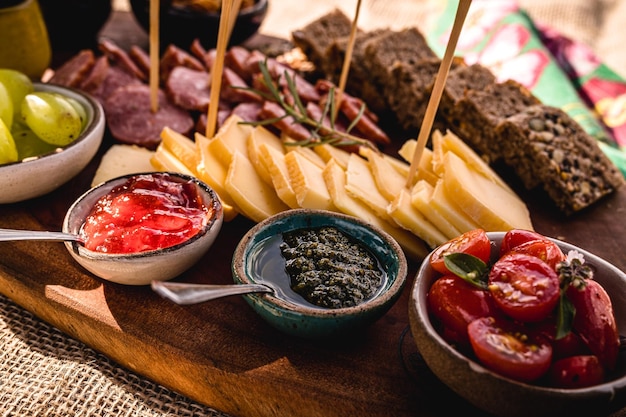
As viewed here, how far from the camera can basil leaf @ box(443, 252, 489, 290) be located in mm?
1595

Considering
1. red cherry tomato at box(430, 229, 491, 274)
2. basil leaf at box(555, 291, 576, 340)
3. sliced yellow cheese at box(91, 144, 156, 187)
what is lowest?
sliced yellow cheese at box(91, 144, 156, 187)

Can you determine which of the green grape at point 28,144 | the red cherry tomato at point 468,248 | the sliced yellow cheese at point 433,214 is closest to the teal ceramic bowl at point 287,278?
the red cherry tomato at point 468,248

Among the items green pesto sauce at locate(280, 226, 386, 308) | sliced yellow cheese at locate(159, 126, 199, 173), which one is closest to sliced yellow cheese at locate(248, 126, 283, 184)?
sliced yellow cheese at locate(159, 126, 199, 173)

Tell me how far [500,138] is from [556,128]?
0.25 m

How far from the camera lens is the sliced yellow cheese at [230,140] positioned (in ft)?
8.17

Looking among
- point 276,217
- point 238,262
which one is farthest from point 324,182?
point 238,262

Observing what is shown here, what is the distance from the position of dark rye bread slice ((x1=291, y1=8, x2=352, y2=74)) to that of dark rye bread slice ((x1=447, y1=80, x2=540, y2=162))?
0.95 m

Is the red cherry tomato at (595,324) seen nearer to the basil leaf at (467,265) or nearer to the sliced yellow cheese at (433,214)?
the basil leaf at (467,265)

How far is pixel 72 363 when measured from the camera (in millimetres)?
1984

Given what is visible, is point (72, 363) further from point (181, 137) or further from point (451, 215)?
point (451, 215)

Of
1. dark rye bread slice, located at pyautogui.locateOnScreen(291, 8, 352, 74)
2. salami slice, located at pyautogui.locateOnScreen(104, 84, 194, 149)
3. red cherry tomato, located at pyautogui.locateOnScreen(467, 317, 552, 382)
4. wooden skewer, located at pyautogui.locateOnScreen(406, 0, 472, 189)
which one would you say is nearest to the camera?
red cherry tomato, located at pyautogui.locateOnScreen(467, 317, 552, 382)

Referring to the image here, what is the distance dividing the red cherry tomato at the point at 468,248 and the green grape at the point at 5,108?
1.71 m

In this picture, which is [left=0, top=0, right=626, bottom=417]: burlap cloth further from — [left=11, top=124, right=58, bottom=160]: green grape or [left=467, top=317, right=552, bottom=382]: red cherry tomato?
[left=467, top=317, right=552, bottom=382]: red cherry tomato

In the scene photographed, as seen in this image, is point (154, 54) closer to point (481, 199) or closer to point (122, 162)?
point (122, 162)
